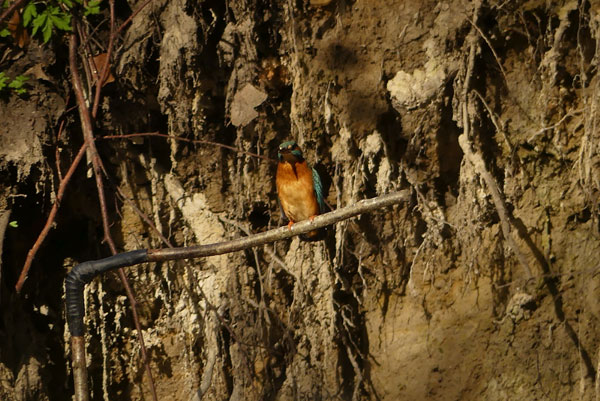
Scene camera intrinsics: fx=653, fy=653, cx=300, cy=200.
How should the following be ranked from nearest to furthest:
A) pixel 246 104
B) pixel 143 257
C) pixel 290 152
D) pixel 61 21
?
pixel 143 257 < pixel 290 152 < pixel 61 21 < pixel 246 104

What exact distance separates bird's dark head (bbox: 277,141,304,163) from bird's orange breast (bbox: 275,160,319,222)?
3 centimetres

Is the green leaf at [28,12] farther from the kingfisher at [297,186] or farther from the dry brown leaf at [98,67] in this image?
the kingfisher at [297,186]

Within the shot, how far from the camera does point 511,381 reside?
148 inches

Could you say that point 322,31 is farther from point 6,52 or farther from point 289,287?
point 6,52

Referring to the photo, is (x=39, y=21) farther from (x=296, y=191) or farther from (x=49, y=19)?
(x=296, y=191)

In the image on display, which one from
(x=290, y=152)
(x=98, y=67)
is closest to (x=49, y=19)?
(x=98, y=67)

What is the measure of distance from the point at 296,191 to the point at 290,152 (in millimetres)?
220

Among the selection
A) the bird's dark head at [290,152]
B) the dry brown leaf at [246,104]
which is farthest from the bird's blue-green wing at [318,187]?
the dry brown leaf at [246,104]

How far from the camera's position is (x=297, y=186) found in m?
3.61

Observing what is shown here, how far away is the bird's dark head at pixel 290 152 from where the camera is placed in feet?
11.8

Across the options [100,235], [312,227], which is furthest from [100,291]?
[312,227]

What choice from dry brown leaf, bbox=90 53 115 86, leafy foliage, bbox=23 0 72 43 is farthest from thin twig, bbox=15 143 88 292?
leafy foliage, bbox=23 0 72 43

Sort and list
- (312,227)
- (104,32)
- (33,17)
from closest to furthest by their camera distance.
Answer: (312,227)
(33,17)
(104,32)

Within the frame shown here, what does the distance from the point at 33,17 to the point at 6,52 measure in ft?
1.06
